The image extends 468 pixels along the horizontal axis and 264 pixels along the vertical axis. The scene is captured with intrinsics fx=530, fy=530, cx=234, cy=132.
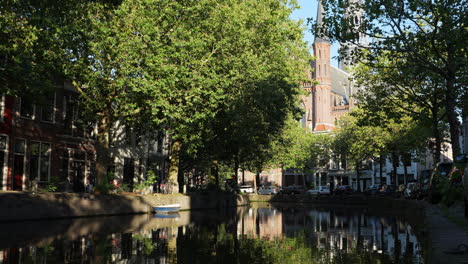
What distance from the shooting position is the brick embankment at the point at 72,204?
2239 cm

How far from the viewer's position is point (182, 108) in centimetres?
2872

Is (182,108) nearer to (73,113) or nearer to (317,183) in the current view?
(73,113)

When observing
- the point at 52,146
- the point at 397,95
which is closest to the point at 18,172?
the point at 52,146

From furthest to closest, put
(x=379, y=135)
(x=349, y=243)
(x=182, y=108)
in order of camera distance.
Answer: (x=379, y=135) → (x=182, y=108) → (x=349, y=243)

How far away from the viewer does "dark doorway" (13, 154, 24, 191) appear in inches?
1243

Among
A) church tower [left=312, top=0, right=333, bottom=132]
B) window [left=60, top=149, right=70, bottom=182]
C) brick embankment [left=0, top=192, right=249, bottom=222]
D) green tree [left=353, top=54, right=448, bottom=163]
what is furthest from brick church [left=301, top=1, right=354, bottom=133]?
window [left=60, top=149, right=70, bottom=182]

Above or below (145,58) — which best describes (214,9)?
above

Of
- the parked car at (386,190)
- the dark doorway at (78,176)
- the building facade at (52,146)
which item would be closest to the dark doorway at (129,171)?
the building facade at (52,146)

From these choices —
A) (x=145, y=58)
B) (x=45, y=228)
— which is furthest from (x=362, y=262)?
(x=145, y=58)

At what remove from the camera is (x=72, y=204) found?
25828 millimetres

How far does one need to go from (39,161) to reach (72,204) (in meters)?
9.21

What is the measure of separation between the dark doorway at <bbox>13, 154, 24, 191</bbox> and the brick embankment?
21.5 feet

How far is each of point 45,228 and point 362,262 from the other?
42.4ft

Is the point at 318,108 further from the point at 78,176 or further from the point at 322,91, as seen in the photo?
the point at 78,176
